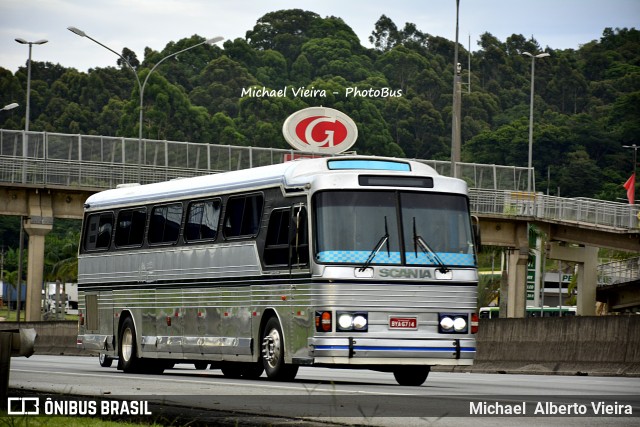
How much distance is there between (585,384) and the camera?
2200cm

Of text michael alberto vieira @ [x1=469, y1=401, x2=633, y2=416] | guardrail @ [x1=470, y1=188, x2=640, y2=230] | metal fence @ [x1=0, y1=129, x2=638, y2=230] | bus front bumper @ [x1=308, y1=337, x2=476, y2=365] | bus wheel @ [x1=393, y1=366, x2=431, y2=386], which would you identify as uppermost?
metal fence @ [x1=0, y1=129, x2=638, y2=230]

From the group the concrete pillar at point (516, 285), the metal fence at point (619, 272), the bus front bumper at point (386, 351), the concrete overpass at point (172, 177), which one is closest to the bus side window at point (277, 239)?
the bus front bumper at point (386, 351)

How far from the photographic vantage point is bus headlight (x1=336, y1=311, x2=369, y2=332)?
1933 centimetres

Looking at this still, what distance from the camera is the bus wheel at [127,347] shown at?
25.6 m

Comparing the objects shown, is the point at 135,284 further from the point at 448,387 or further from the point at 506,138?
the point at 506,138

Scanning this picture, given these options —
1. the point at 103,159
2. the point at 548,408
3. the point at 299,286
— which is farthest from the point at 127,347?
the point at 103,159

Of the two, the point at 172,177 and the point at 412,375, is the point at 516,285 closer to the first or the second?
the point at 172,177

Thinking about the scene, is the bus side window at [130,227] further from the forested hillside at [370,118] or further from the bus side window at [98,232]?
the forested hillside at [370,118]

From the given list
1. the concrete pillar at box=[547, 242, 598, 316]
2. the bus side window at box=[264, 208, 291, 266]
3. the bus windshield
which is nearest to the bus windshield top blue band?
the bus windshield

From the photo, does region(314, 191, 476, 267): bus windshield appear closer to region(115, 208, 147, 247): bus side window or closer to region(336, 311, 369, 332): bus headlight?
region(336, 311, 369, 332): bus headlight

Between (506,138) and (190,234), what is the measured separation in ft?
471

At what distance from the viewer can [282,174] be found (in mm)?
20922

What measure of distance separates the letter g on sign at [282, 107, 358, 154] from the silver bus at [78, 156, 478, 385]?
42.4 m

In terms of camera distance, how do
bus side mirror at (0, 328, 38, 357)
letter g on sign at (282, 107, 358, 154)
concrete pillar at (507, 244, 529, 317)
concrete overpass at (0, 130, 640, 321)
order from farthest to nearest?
concrete pillar at (507, 244, 529, 317) < letter g on sign at (282, 107, 358, 154) < concrete overpass at (0, 130, 640, 321) < bus side mirror at (0, 328, 38, 357)
